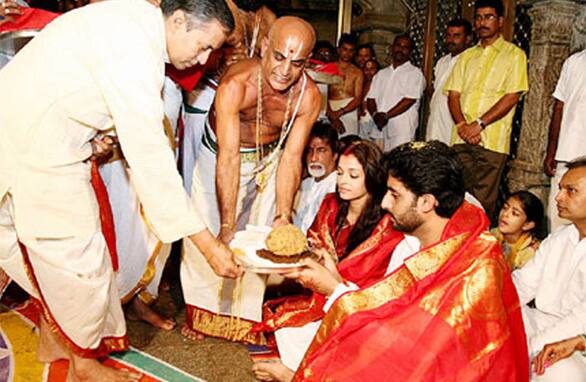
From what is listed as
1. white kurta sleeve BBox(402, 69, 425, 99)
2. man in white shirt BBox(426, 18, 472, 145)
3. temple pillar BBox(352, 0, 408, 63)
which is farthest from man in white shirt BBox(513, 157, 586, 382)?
temple pillar BBox(352, 0, 408, 63)

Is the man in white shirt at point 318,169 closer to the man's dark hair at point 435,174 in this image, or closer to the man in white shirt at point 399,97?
the man's dark hair at point 435,174

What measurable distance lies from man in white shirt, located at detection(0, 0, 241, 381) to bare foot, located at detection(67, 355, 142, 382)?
20cm

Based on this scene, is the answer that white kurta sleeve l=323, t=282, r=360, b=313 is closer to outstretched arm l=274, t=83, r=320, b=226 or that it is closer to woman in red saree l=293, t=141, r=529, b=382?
woman in red saree l=293, t=141, r=529, b=382

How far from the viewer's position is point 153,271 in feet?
10.5

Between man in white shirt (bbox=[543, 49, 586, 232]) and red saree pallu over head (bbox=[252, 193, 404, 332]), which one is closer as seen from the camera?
red saree pallu over head (bbox=[252, 193, 404, 332])

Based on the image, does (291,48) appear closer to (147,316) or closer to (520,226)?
(147,316)

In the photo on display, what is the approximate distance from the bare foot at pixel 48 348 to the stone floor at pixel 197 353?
421mm

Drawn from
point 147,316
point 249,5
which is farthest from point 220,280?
point 249,5

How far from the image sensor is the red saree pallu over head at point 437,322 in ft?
6.38

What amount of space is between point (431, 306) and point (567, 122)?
2.86 metres

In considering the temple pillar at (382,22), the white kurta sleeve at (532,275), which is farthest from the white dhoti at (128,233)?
the temple pillar at (382,22)

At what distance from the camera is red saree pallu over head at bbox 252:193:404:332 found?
2.62 metres

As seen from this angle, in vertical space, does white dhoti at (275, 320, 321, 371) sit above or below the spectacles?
below

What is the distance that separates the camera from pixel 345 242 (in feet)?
9.76
